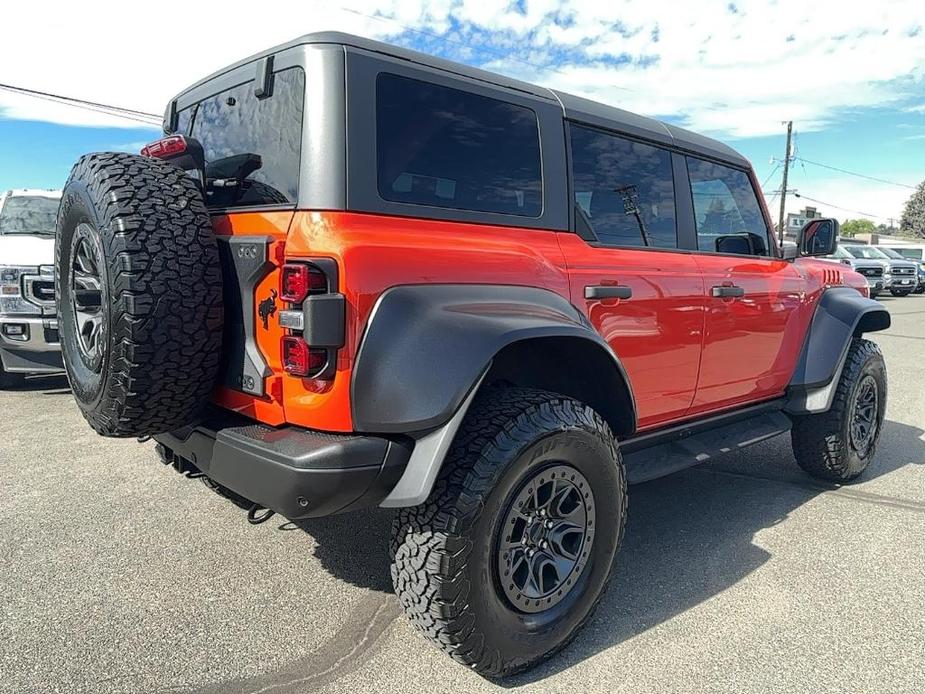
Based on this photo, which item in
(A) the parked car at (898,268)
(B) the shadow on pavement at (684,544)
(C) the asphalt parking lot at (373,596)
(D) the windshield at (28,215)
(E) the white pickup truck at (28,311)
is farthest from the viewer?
(A) the parked car at (898,268)

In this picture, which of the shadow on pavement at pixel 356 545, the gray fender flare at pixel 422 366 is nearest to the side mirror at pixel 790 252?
the gray fender flare at pixel 422 366

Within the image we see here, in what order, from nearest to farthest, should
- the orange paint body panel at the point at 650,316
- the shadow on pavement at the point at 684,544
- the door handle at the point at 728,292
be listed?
the shadow on pavement at the point at 684,544 → the orange paint body panel at the point at 650,316 → the door handle at the point at 728,292

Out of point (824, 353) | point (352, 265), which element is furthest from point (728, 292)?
point (352, 265)

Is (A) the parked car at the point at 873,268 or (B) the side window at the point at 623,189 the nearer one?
(B) the side window at the point at 623,189

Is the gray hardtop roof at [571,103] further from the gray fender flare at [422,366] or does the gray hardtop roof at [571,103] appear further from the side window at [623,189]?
the gray fender flare at [422,366]

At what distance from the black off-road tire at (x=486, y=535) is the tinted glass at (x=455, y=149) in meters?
0.74

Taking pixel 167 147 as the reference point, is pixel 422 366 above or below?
below

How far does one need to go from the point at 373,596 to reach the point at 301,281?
1499 mm

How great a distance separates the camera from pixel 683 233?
3.42m

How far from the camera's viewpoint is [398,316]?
2.04 meters

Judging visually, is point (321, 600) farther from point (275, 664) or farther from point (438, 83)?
point (438, 83)

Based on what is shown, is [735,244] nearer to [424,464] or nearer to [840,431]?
[840,431]

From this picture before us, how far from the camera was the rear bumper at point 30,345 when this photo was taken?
5957mm

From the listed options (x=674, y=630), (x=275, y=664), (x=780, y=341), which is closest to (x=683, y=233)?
(x=780, y=341)
